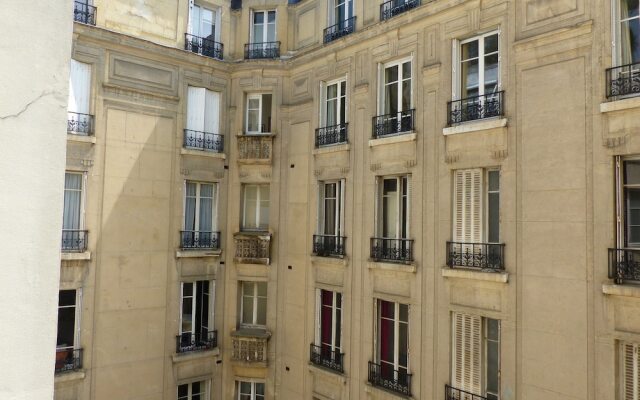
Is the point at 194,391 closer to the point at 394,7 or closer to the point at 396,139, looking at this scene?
the point at 396,139

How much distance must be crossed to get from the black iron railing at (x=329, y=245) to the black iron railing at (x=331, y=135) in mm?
2677

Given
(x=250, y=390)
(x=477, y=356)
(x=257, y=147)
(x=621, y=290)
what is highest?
(x=257, y=147)

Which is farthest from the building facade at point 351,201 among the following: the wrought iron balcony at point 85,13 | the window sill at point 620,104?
the wrought iron balcony at point 85,13

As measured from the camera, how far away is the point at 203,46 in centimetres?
1650

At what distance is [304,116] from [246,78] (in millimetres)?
2596

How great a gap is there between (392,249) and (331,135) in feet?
12.8

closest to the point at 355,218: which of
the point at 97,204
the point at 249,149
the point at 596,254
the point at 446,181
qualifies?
the point at 446,181

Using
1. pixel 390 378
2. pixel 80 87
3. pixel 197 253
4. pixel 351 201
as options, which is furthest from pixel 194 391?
pixel 80 87

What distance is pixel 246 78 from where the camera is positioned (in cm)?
1670

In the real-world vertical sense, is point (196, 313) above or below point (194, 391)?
above

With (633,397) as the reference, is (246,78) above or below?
above

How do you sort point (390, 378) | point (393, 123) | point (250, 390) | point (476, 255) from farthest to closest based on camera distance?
point (250, 390)
point (393, 123)
point (390, 378)
point (476, 255)

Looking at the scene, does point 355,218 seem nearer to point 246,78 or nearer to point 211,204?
point 211,204

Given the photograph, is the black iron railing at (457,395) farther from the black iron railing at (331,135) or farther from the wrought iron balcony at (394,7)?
the wrought iron balcony at (394,7)
